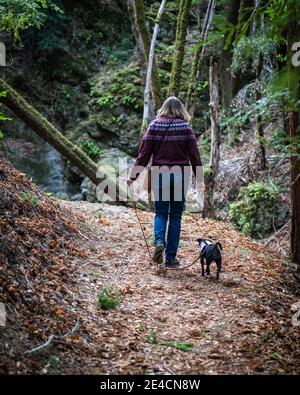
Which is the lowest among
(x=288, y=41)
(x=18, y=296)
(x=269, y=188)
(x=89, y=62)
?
(x=18, y=296)

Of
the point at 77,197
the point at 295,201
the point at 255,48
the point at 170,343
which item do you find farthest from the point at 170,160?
the point at 77,197

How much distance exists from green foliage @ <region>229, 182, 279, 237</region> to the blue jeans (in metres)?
3.86

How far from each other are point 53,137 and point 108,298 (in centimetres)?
647

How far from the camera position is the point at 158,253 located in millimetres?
5914

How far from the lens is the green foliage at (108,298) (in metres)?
4.41

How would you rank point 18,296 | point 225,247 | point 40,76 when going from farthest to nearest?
point 40,76 < point 225,247 < point 18,296

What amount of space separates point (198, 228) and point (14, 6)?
16.8ft

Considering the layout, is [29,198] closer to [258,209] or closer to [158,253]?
[158,253]

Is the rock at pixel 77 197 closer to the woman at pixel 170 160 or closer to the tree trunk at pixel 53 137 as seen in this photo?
the tree trunk at pixel 53 137

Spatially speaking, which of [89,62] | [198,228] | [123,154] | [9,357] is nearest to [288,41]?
[198,228]

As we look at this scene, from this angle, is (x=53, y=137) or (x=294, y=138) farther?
(x=53, y=137)

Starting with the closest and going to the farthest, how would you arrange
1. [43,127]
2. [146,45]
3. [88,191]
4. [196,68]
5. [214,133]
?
[214,133] < [43,127] < [146,45] < [196,68] < [88,191]

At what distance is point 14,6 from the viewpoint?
6668 mm
